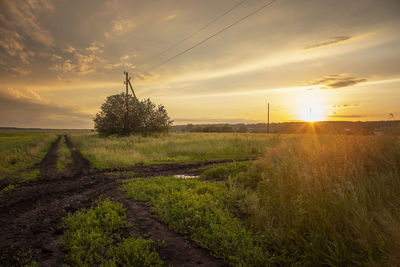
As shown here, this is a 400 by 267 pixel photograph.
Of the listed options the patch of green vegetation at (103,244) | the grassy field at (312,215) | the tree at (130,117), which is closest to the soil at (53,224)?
the patch of green vegetation at (103,244)

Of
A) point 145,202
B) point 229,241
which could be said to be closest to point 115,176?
point 145,202

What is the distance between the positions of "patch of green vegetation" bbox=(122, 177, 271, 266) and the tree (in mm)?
32278

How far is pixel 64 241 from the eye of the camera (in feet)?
13.9

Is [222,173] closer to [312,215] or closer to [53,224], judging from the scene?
[312,215]

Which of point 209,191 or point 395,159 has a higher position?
point 395,159

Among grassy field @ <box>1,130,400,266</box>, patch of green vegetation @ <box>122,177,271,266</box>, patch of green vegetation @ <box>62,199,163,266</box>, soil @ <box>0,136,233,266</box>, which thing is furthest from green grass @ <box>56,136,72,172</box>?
patch of green vegetation @ <box>62,199,163,266</box>

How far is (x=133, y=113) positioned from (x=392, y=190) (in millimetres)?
38341

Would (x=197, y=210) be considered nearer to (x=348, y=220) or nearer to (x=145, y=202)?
(x=145, y=202)

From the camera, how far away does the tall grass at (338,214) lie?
3.09 metres

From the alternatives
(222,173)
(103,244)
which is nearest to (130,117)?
(222,173)

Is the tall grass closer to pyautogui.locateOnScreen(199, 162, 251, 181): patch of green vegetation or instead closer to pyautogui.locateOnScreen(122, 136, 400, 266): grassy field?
pyautogui.locateOnScreen(122, 136, 400, 266): grassy field

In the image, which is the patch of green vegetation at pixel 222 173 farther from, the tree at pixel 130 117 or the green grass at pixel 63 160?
the tree at pixel 130 117

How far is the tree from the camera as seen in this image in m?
38.8

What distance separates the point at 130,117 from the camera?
124ft
